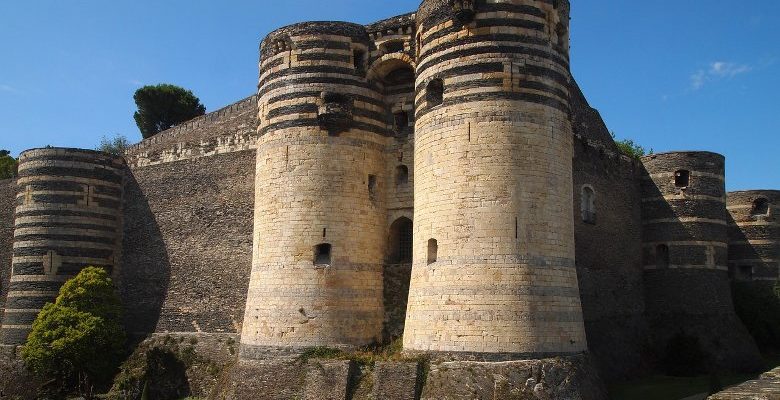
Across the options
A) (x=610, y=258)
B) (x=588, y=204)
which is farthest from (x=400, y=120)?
(x=610, y=258)

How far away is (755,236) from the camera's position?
33.6 metres

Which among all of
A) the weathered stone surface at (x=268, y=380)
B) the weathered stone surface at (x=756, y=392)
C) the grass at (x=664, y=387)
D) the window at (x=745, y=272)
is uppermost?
the window at (x=745, y=272)

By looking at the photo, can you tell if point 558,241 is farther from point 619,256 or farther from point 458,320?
point 619,256

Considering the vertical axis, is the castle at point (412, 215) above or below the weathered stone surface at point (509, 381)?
above

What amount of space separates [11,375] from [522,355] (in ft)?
66.8

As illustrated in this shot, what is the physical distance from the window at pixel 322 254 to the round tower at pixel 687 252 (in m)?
13.9

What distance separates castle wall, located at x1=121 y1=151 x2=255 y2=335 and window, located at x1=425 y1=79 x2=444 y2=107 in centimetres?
933

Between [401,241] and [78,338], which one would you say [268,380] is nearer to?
[401,241]

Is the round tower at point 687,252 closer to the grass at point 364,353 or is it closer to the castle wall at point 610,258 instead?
the castle wall at point 610,258

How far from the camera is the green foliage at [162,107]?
54281 millimetres

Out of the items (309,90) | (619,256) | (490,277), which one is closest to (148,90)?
(309,90)

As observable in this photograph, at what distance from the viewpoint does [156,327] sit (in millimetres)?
29562

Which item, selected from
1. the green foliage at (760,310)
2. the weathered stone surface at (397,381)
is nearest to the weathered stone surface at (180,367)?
the weathered stone surface at (397,381)

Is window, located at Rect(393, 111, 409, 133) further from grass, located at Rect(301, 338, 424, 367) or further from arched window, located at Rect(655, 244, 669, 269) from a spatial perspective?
arched window, located at Rect(655, 244, 669, 269)
